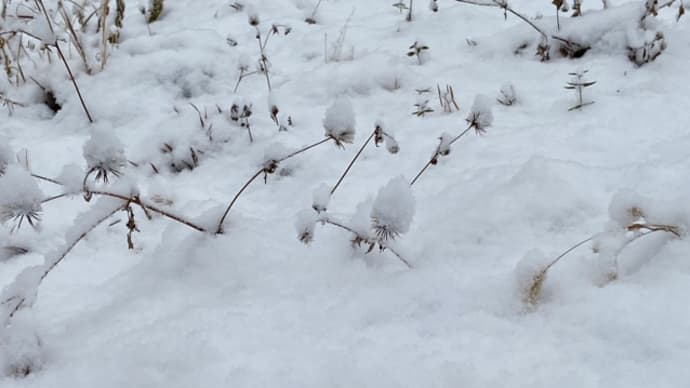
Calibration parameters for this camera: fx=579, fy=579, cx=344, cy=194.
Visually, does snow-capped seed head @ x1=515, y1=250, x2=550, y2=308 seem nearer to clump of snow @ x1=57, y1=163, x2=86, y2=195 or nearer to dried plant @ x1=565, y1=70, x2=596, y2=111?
clump of snow @ x1=57, y1=163, x2=86, y2=195

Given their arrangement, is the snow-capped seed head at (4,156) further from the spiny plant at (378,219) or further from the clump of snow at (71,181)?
the spiny plant at (378,219)

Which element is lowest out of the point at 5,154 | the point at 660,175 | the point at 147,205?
the point at 660,175

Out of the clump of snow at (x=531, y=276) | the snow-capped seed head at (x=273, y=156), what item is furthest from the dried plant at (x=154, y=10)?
the clump of snow at (x=531, y=276)

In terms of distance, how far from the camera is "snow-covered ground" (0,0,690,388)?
1053mm

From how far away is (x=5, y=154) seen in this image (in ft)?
4.00

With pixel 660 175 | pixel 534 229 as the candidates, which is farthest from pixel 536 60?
pixel 534 229

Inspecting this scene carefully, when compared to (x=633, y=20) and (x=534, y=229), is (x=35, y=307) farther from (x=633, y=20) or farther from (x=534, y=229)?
(x=633, y=20)

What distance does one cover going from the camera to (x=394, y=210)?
4.06 ft

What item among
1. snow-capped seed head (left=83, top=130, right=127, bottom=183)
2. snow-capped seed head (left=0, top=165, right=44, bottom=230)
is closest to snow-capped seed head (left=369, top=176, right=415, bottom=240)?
snow-capped seed head (left=83, top=130, right=127, bottom=183)

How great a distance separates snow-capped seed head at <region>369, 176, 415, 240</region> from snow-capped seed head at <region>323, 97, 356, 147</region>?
0.19 metres

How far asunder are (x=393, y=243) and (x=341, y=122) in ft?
1.03

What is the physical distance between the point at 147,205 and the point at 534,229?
92 cm

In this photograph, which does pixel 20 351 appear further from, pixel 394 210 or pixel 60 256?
pixel 394 210

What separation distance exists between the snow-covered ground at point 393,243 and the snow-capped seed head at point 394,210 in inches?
0.6
